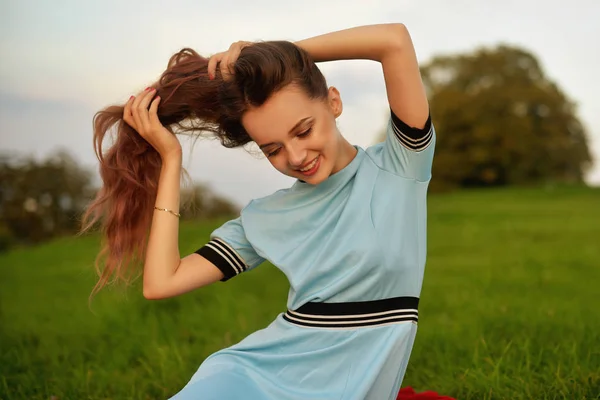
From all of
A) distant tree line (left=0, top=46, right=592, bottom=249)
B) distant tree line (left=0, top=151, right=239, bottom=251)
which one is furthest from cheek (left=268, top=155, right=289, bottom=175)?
distant tree line (left=0, top=46, right=592, bottom=249)

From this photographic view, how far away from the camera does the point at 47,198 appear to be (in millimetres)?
10609

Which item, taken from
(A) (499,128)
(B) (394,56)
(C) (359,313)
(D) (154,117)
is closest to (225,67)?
(D) (154,117)

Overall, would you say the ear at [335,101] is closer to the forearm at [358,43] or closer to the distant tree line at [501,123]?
the forearm at [358,43]

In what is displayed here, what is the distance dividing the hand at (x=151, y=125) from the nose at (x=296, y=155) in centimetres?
46

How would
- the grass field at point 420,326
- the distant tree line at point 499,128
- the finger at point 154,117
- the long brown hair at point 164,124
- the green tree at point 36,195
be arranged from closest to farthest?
the long brown hair at point 164,124 < the finger at point 154,117 < the grass field at point 420,326 < the green tree at point 36,195 < the distant tree line at point 499,128

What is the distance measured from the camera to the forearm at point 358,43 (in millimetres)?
2205

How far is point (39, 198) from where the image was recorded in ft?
34.9

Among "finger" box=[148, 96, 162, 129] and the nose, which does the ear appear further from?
"finger" box=[148, 96, 162, 129]

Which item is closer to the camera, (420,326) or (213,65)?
(213,65)

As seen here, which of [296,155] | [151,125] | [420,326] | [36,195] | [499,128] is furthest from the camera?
[499,128]

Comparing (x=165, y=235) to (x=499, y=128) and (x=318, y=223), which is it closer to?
(x=318, y=223)

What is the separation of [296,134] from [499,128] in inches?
849

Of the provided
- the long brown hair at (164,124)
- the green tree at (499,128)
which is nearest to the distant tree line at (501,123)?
the green tree at (499,128)

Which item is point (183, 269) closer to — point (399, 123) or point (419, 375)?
point (399, 123)
